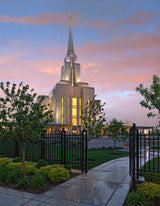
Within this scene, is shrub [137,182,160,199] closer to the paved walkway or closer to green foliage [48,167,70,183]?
the paved walkway

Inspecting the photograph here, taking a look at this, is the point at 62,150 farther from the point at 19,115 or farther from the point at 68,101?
the point at 68,101

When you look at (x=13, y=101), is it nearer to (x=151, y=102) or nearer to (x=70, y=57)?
(x=151, y=102)

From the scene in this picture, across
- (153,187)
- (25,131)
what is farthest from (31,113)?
(153,187)

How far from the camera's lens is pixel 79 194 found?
5992mm

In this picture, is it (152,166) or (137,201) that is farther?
(152,166)

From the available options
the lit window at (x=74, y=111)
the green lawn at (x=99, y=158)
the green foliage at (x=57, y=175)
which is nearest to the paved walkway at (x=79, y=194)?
the green foliage at (x=57, y=175)

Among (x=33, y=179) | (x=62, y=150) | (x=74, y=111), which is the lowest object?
(x=33, y=179)

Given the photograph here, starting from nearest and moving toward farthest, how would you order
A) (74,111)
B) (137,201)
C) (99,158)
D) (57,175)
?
(137,201) < (57,175) < (99,158) < (74,111)

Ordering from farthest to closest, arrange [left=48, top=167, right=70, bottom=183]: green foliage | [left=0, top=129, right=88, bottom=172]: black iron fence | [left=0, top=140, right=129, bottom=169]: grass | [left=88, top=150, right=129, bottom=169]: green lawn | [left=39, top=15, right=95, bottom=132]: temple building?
[left=39, top=15, right=95, bottom=132]: temple building, [left=88, top=150, right=129, bottom=169]: green lawn, [left=0, top=140, right=129, bottom=169]: grass, [left=0, top=129, right=88, bottom=172]: black iron fence, [left=48, top=167, right=70, bottom=183]: green foliage

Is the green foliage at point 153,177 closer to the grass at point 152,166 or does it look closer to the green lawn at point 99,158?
the grass at point 152,166

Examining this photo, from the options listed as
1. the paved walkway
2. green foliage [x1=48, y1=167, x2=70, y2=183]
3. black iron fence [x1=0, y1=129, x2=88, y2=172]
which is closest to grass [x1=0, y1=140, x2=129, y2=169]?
black iron fence [x1=0, y1=129, x2=88, y2=172]

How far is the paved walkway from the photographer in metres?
5.35

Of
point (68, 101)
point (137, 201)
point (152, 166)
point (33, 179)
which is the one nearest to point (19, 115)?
point (33, 179)

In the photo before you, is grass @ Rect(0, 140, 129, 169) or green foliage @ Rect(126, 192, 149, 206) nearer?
green foliage @ Rect(126, 192, 149, 206)
